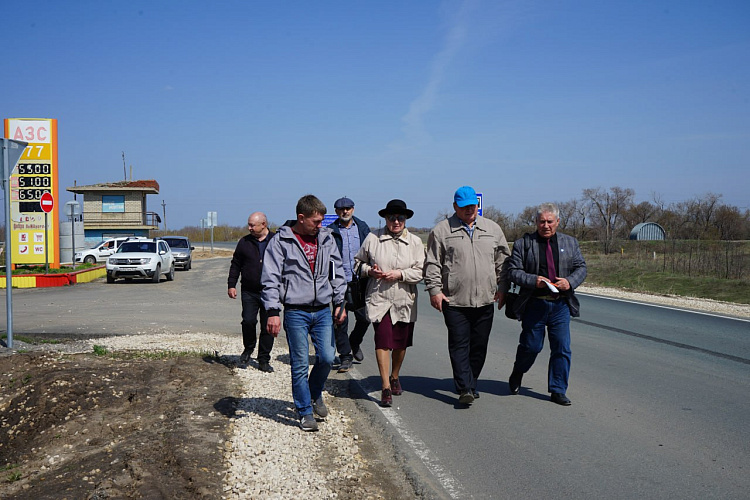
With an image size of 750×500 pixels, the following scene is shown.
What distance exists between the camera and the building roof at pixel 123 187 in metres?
51.5

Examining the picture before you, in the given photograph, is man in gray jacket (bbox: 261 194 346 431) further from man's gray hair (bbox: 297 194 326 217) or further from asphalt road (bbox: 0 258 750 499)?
asphalt road (bbox: 0 258 750 499)

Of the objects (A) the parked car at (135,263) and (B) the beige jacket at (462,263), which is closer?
(B) the beige jacket at (462,263)

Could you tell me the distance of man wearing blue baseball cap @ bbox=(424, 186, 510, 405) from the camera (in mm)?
6219

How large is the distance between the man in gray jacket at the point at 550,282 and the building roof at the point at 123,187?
49.4 meters

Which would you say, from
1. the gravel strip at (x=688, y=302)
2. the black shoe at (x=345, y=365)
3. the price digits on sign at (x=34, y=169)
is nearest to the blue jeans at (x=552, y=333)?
the black shoe at (x=345, y=365)

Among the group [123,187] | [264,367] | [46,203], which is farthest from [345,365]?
[123,187]

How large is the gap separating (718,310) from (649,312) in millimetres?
2216

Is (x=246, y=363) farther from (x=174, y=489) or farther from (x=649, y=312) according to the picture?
(x=649, y=312)

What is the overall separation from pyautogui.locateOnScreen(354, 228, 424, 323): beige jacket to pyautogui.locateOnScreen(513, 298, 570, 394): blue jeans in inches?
45.0

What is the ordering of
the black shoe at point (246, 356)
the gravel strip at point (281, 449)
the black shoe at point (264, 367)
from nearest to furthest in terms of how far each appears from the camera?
the gravel strip at point (281, 449) < the black shoe at point (264, 367) < the black shoe at point (246, 356)

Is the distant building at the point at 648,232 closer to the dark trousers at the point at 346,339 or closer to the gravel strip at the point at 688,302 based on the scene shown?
the gravel strip at the point at 688,302

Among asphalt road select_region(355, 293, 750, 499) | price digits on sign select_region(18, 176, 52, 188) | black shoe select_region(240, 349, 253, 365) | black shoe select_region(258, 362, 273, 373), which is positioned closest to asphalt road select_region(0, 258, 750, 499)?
asphalt road select_region(355, 293, 750, 499)

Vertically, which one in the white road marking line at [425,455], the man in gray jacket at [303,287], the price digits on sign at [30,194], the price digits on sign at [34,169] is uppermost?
the price digits on sign at [34,169]

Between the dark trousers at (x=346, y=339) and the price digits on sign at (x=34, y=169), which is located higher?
the price digits on sign at (x=34, y=169)
